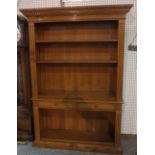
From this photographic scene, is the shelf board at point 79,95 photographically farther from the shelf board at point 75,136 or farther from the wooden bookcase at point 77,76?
the shelf board at point 75,136

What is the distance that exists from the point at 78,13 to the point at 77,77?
2.92ft

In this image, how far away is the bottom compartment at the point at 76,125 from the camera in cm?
255

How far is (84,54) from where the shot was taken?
2.51 m

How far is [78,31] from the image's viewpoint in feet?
8.17

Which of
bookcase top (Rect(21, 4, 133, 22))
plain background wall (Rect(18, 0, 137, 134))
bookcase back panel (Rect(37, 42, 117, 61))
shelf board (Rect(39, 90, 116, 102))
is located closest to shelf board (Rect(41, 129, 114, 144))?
plain background wall (Rect(18, 0, 137, 134))

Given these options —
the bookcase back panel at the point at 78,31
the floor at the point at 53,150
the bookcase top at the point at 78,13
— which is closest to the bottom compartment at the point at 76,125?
the floor at the point at 53,150

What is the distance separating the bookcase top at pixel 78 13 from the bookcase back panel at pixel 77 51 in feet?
1.40

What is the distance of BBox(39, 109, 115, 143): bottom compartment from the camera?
2.55 meters

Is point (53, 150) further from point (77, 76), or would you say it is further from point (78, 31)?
point (78, 31)

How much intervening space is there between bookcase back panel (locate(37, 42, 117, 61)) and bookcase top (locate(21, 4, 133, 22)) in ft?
1.40

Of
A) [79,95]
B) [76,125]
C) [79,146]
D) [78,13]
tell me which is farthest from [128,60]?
[79,146]
